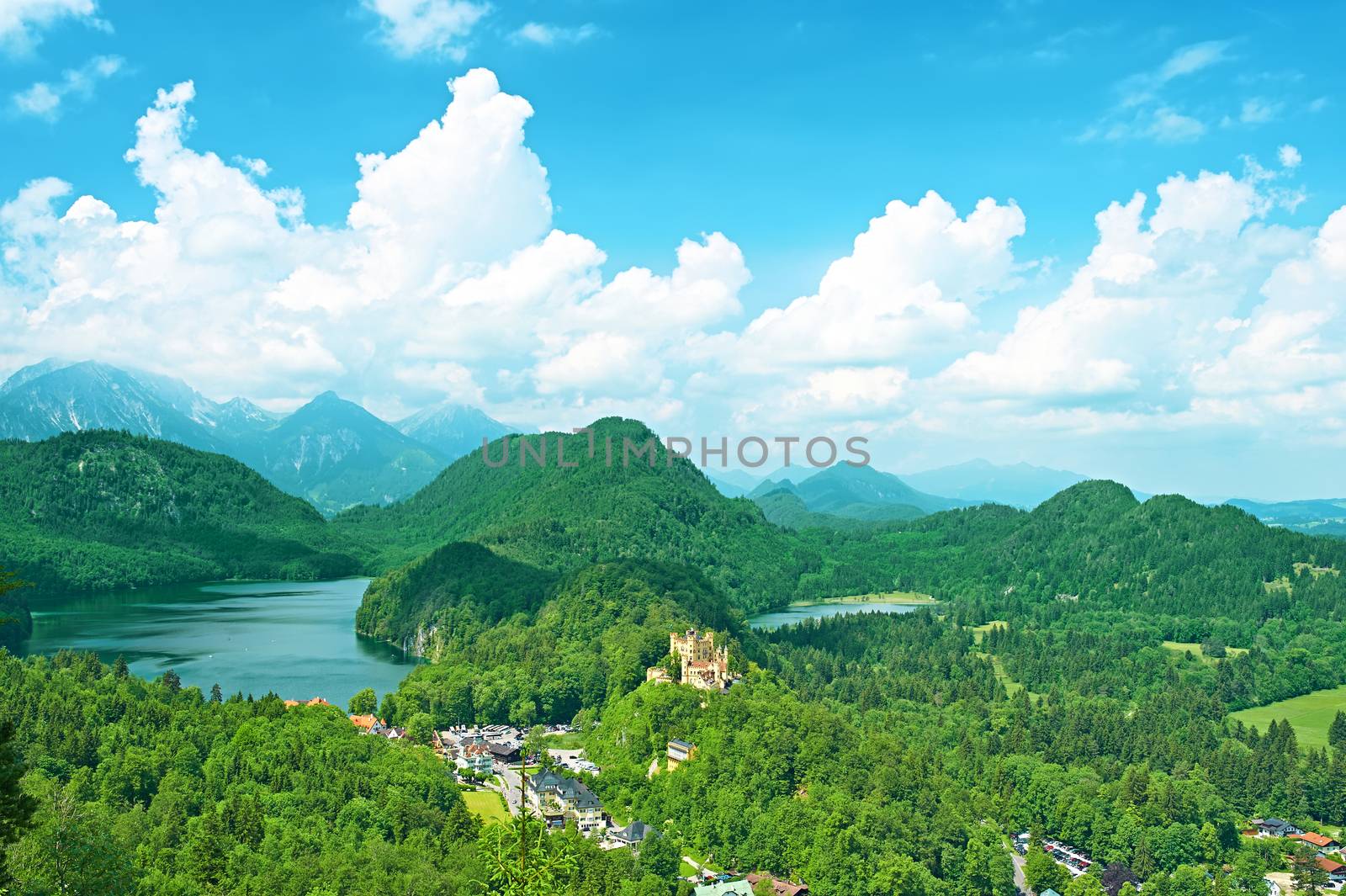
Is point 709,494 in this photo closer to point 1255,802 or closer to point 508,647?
point 508,647

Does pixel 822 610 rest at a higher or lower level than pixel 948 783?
lower

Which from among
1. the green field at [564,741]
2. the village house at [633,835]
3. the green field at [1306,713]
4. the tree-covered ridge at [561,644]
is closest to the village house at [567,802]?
the village house at [633,835]

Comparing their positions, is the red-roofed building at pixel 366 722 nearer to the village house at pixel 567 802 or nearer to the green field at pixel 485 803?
the green field at pixel 485 803

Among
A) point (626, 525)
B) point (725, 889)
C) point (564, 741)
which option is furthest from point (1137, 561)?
point (725, 889)

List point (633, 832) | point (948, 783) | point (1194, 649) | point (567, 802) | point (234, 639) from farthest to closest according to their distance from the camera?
point (1194, 649) < point (234, 639) < point (948, 783) < point (567, 802) < point (633, 832)

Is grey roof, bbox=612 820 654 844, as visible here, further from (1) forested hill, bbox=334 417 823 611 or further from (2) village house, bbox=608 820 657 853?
(1) forested hill, bbox=334 417 823 611

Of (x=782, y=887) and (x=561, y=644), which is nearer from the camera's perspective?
(x=782, y=887)

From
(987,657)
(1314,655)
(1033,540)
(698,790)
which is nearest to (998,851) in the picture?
(698,790)

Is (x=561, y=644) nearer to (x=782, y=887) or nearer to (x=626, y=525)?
(x=782, y=887)
